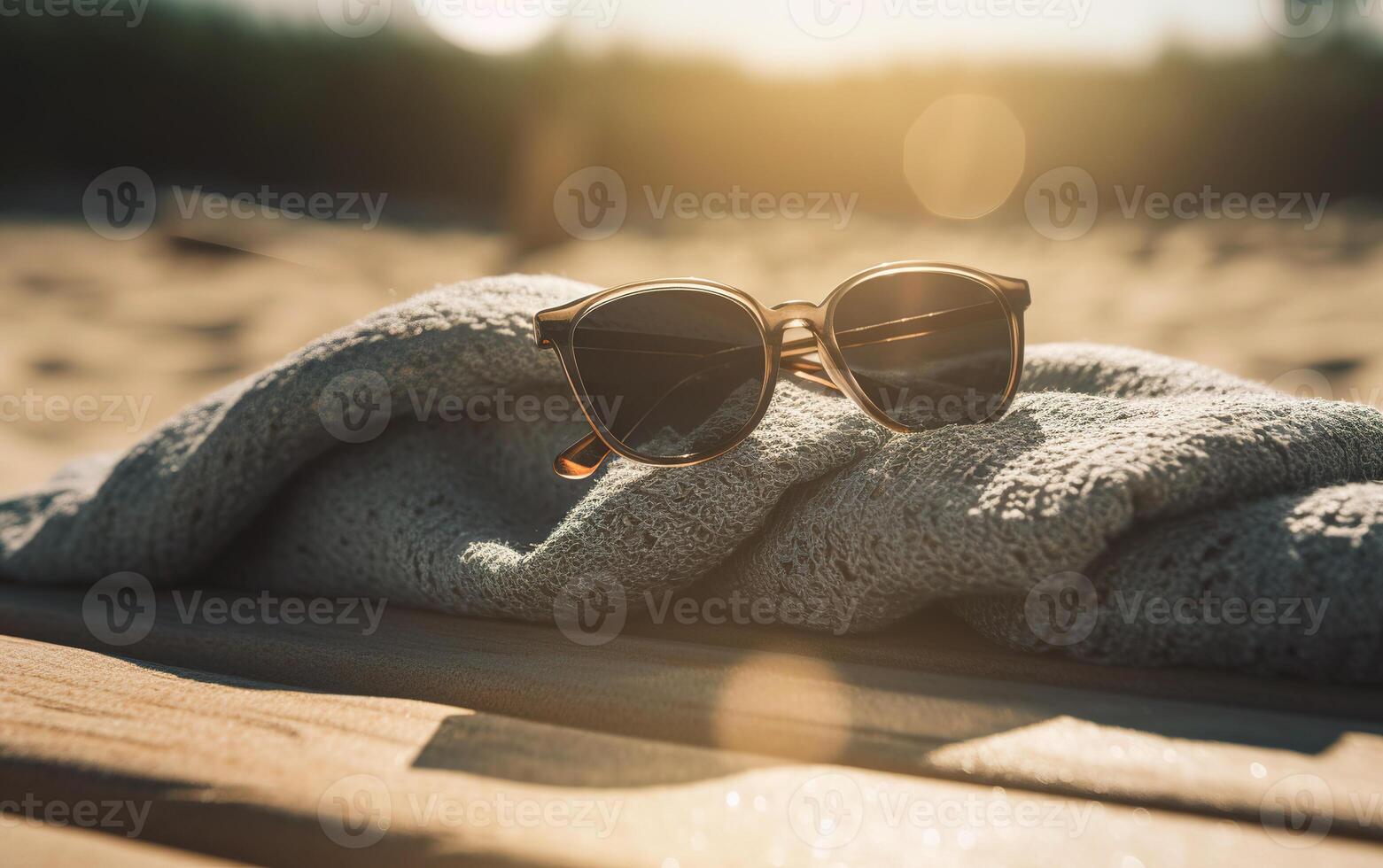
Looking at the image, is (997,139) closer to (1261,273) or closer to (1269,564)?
(1261,273)

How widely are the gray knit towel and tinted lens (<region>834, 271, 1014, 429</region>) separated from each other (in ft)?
0.22

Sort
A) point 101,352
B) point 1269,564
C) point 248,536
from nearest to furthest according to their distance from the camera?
point 1269,564
point 248,536
point 101,352

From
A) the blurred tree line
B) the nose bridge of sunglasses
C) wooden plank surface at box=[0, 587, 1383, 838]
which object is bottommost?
wooden plank surface at box=[0, 587, 1383, 838]

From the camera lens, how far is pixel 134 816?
563 mm

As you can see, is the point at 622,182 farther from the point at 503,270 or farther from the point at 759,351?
the point at 759,351

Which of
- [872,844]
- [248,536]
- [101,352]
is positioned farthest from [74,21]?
[872,844]

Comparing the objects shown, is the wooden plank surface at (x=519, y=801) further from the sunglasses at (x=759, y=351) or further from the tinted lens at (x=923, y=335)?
the tinted lens at (x=923, y=335)

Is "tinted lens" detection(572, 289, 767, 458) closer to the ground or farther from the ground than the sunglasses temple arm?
farther from the ground

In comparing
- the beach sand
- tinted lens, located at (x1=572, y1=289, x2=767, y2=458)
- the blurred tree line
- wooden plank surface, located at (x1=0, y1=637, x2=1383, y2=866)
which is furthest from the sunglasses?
the blurred tree line

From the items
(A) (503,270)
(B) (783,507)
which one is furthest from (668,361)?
(A) (503,270)

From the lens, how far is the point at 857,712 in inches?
26.3

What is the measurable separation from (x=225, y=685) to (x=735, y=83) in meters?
8.15

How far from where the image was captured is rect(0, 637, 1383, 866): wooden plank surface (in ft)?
1.64

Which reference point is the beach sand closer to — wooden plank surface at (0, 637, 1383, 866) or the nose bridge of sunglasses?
the nose bridge of sunglasses
